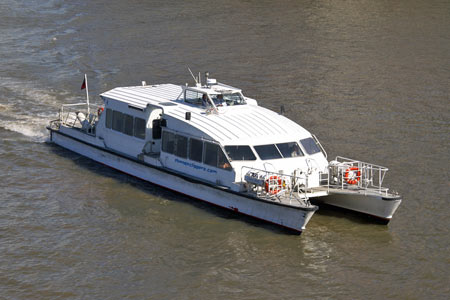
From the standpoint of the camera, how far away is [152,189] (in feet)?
76.5

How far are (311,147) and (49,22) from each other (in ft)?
104

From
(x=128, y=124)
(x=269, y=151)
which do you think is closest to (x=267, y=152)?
(x=269, y=151)

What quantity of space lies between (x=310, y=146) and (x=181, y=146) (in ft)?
12.5

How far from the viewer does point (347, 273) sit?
17922 millimetres

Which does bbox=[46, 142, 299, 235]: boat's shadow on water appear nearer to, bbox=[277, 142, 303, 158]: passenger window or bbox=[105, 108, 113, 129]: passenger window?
bbox=[105, 108, 113, 129]: passenger window

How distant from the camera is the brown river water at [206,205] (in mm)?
17781

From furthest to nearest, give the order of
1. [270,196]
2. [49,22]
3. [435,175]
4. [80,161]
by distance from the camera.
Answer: [49,22] < [80,161] < [435,175] < [270,196]

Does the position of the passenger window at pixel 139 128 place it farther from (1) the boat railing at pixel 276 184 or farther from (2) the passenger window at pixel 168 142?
(1) the boat railing at pixel 276 184

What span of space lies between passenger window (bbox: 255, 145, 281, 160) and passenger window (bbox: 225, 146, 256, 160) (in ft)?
0.74

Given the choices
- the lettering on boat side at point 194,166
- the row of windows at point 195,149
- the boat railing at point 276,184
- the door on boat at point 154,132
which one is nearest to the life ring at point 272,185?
the boat railing at point 276,184

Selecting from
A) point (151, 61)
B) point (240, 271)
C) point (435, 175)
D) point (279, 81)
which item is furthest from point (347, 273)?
point (151, 61)

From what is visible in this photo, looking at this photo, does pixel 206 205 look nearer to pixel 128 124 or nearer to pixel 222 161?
pixel 222 161

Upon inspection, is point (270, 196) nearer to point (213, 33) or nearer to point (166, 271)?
point (166, 271)

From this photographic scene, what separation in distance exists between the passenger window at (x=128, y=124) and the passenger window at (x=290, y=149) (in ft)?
18.0
